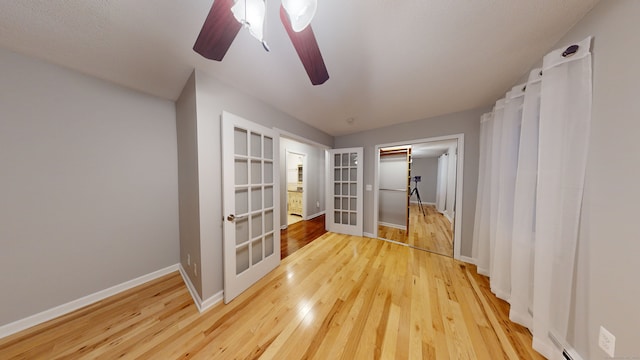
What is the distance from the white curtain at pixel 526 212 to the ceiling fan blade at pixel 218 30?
2.13 metres

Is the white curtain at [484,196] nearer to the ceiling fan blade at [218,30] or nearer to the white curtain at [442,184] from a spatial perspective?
the ceiling fan blade at [218,30]

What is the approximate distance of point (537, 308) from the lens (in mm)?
1166

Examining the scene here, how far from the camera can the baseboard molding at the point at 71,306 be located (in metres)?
1.29

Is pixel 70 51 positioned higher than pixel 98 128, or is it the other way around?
pixel 70 51

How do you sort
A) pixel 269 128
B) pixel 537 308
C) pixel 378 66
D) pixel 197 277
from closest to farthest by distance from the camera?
pixel 537 308 → pixel 378 66 → pixel 197 277 → pixel 269 128

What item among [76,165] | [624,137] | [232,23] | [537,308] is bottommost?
[537,308]

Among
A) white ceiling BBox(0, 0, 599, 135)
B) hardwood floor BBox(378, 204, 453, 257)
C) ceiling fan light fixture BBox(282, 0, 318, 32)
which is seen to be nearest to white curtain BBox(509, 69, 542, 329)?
white ceiling BBox(0, 0, 599, 135)

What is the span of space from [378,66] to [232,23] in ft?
3.75

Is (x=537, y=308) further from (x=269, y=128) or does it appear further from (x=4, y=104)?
(x=4, y=104)

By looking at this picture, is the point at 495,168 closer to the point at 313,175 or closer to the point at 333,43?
the point at 333,43

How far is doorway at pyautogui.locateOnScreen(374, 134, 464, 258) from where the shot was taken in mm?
2568

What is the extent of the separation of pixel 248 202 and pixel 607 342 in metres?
2.60

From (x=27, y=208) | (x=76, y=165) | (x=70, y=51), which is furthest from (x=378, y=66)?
(x=27, y=208)

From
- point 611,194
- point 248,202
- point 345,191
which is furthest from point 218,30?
point 345,191
